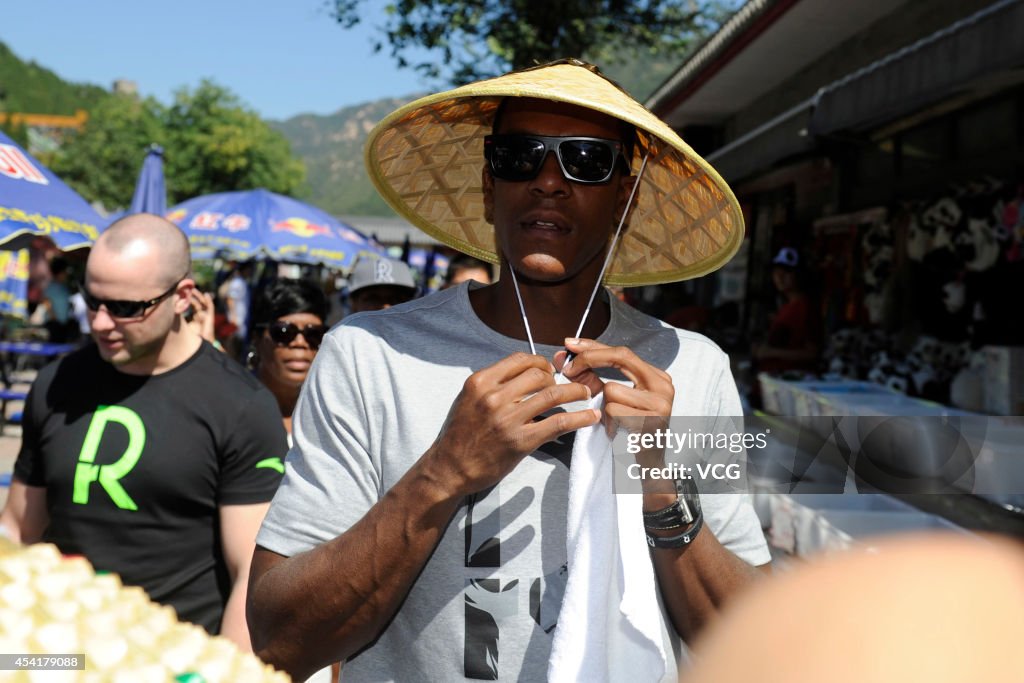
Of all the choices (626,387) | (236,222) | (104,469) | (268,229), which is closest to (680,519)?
(626,387)

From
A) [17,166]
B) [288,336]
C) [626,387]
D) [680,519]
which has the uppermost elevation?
[17,166]

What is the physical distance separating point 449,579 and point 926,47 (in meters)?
4.85

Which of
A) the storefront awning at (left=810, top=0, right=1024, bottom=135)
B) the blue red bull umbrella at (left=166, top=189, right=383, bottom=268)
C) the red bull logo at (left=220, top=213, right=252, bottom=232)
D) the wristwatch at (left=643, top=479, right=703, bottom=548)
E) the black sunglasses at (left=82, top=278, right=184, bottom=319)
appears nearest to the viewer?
the wristwatch at (left=643, top=479, right=703, bottom=548)

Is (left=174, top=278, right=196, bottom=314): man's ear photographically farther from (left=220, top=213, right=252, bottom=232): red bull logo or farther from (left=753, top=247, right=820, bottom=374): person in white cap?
(left=220, top=213, right=252, bottom=232): red bull logo

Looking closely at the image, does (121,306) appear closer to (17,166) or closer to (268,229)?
(17,166)

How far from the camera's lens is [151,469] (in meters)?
2.95

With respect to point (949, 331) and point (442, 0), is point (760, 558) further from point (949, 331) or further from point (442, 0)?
point (442, 0)

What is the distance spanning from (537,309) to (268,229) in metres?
9.17

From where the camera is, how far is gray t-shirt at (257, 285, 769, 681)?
1.69 meters

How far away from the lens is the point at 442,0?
13383mm

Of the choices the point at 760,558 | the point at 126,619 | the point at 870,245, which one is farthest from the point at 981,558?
the point at 870,245

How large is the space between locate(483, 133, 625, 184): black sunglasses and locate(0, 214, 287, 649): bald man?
1.58 meters

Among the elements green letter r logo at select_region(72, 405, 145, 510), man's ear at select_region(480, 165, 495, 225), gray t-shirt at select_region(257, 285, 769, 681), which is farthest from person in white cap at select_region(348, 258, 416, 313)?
gray t-shirt at select_region(257, 285, 769, 681)

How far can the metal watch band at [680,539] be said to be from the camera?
160cm
